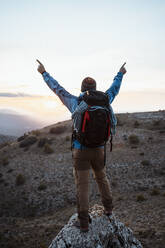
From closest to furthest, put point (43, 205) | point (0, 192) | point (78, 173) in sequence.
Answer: point (78, 173) → point (43, 205) → point (0, 192)

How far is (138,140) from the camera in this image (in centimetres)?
2245

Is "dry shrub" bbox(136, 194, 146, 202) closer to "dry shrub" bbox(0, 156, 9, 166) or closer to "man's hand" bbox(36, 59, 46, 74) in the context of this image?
"man's hand" bbox(36, 59, 46, 74)

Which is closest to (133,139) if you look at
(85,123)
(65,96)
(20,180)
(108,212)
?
(20,180)

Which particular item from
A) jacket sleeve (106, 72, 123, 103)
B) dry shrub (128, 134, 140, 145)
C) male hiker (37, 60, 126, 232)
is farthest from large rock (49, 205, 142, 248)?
dry shrub (128, 134, 140, 145)

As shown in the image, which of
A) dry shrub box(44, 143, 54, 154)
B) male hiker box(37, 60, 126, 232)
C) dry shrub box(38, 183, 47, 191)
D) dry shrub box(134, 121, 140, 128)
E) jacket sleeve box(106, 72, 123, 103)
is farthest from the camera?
dry shrub box(134, 121, 140, 128)

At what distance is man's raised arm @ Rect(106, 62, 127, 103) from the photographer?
4.77 meters

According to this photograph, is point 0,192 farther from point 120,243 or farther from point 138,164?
point 120,243

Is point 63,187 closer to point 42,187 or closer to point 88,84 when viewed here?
point 42,187

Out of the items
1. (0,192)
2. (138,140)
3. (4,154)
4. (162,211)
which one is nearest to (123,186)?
(162,211)

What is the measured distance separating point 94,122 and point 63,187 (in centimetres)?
1325

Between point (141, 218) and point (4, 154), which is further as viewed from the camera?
point (4, 154)

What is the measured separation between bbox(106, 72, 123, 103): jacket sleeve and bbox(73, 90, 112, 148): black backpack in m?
0.47

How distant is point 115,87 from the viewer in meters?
4.88

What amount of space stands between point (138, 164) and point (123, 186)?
3.52 m
